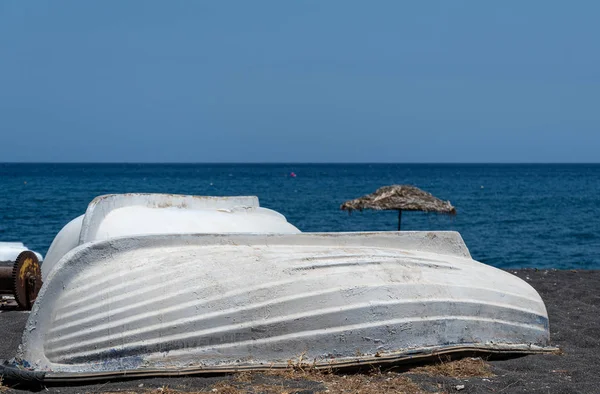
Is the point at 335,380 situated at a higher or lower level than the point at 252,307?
lower

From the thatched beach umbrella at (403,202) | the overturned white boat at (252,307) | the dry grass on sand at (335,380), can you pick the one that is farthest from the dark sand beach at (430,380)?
the thatched beach umbrella at (403,202)

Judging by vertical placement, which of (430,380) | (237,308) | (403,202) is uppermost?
(403,202)

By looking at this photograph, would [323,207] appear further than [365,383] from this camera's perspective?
Yes

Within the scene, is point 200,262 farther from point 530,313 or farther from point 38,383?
point 530,313

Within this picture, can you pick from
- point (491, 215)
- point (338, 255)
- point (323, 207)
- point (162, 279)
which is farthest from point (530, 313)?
point (323, 207)

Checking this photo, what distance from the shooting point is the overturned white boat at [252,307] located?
4.45 m

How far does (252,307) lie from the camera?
4.53m

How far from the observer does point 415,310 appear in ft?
15.7

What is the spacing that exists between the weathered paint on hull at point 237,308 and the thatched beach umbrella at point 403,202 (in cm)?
852

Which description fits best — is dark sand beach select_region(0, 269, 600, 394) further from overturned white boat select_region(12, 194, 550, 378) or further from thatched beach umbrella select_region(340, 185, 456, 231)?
thatched beach umbrella select_region(340, 185, 456, 231)

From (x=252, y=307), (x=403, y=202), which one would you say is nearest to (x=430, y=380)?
(x=252, y=307)

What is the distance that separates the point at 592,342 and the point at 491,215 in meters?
30.2

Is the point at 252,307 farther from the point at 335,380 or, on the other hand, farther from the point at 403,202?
the point at 403,202

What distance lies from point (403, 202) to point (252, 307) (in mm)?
9572
